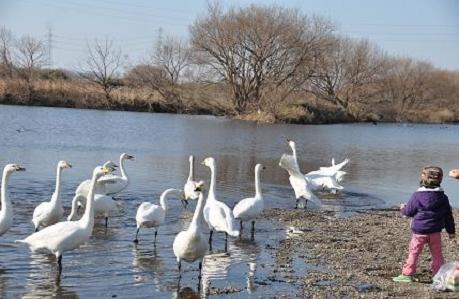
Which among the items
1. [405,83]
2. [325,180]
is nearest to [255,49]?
[405,83]

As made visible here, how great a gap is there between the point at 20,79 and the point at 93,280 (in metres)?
56.3

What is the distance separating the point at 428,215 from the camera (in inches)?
322

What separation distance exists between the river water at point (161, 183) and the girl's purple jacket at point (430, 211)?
5.98ft

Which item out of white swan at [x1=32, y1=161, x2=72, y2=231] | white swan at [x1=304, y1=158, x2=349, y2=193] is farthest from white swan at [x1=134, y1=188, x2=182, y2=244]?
white swan at [x1=304, y1=158, x2=349, y2=193]

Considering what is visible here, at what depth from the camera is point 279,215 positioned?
14438mm

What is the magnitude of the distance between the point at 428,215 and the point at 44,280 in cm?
498

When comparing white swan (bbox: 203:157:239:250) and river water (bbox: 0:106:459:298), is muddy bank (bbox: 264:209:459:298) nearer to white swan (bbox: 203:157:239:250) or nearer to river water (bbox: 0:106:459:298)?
river water (bbox: 0:106:459:298)

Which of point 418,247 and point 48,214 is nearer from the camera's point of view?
point 418,247

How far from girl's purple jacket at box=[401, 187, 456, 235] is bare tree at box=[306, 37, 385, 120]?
62.4 metres

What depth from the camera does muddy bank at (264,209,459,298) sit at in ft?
25.9

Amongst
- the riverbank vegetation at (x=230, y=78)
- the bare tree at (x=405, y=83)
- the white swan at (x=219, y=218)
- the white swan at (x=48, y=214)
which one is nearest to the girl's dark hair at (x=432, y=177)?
the white swan at (x=219, y=218)

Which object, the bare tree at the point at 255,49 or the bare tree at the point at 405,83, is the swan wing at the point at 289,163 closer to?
the bare tree at the point at 255,49

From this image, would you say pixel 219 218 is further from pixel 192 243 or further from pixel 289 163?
pixel 289 163

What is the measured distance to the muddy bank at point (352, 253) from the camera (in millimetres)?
7887
